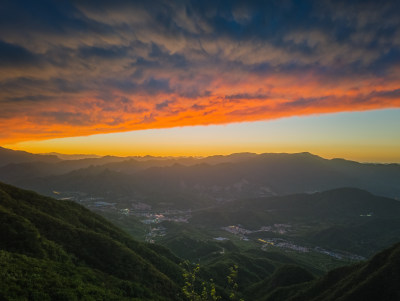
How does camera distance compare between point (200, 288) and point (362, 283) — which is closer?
point (362, 283)

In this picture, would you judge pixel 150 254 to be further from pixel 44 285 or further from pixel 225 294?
pixel 44 285

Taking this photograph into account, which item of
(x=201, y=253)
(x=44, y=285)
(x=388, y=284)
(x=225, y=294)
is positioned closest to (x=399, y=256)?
(x=388, y=284)

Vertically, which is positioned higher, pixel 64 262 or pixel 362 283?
pixel 64 262

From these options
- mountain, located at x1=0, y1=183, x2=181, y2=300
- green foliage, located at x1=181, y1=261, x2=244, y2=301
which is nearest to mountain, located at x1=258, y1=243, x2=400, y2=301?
green foliage, located at x1=181, y1=261, x2=244, y2=301

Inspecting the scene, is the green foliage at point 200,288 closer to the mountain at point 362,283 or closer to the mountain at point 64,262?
the mountain at point 64,262

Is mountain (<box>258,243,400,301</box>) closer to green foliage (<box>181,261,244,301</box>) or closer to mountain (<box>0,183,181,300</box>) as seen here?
green foliage (<box>181,261,244,301</box>)

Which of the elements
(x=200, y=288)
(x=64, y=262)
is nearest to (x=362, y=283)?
(x=200, y=288)

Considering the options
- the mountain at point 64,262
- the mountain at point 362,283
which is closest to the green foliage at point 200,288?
the mountain at point 64,262

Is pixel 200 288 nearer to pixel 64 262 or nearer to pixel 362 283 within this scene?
pixel 362 283
